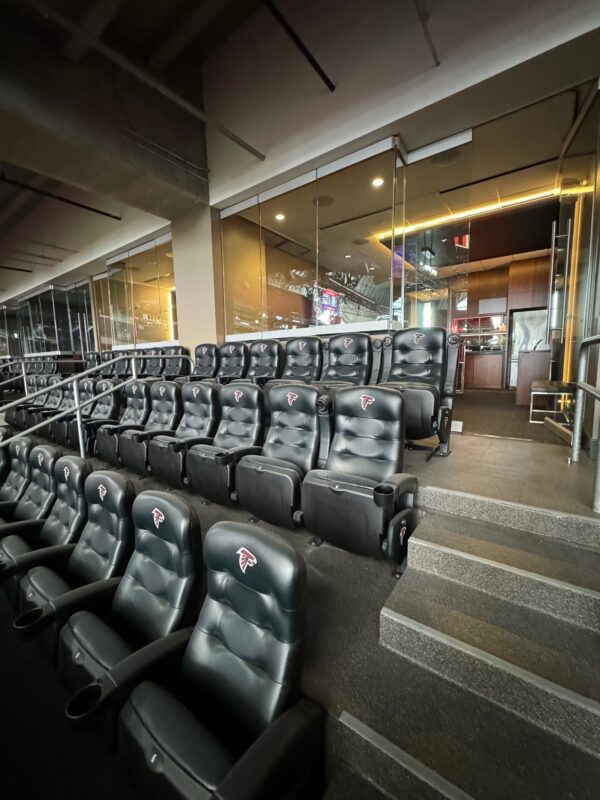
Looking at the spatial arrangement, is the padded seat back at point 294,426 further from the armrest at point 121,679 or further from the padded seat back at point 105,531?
the armrest at point 121,679

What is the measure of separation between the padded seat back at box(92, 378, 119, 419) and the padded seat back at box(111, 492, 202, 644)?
3.61 metres

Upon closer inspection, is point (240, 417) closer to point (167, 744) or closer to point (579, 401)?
→ point (167, 744)

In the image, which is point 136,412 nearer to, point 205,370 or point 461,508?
point 205,370

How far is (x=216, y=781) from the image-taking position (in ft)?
2.65

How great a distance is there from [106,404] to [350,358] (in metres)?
3.57

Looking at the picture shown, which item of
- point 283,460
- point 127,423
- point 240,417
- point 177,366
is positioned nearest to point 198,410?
point 240,417

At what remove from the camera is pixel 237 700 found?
1.05 m

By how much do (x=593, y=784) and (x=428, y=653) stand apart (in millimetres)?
469

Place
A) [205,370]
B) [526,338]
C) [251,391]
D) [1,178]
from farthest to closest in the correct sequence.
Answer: [526,338] → [1,178] → [205,370] → [251,391]

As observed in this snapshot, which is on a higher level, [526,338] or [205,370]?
[526,338]

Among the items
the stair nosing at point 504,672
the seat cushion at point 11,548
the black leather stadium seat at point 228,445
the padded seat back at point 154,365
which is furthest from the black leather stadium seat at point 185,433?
the padded seat back at point 154,365

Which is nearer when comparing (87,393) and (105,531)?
(105,531)

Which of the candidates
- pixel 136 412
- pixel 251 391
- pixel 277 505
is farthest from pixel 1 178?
pixel 277 505

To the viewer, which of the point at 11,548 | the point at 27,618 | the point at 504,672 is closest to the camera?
the point at 504,672
